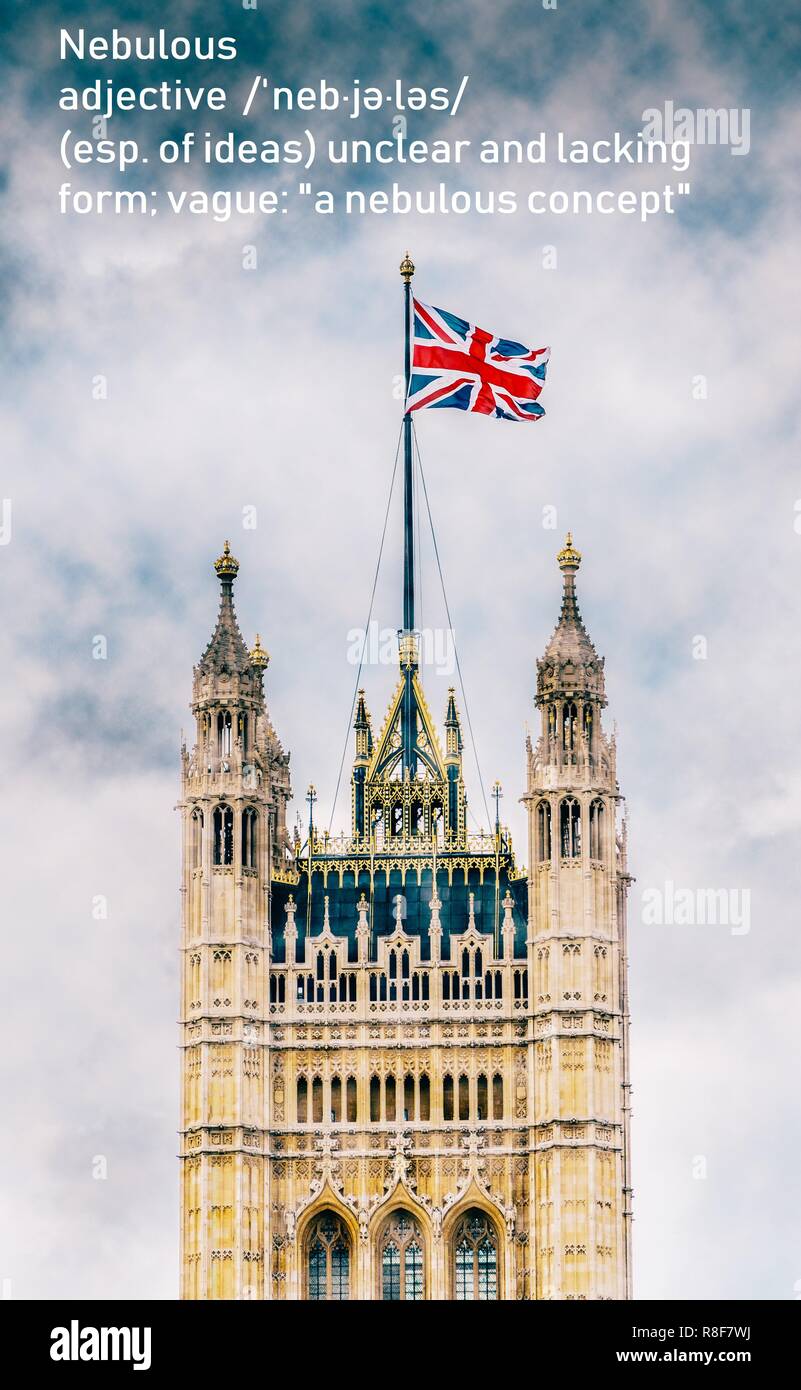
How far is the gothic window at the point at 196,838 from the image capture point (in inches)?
5448

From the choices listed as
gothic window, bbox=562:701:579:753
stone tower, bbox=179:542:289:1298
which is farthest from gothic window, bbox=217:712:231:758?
gothic window, bbox=562:701:579:753

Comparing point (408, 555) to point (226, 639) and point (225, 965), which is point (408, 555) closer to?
point (226, 639)

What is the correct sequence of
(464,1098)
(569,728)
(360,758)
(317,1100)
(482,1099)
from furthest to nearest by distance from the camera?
(360,758)
(569,728)
(317,1100)
(464,1098)
(482,1099)

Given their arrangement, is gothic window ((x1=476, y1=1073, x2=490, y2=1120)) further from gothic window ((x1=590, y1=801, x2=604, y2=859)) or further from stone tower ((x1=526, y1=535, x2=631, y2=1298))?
gothic window ((x1=590, y1=801, x2=604, y2=859))

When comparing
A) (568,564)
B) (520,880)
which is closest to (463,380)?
(568,564)

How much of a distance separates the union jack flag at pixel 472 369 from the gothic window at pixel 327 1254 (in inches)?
1172

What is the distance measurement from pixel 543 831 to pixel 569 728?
3900mm

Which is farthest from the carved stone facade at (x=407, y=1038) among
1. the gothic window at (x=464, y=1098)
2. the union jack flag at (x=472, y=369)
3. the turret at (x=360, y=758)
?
the union jack flag at (x=472, y=369)

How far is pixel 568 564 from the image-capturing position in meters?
142

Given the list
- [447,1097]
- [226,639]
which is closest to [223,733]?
[226,639]

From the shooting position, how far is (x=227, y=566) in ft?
468

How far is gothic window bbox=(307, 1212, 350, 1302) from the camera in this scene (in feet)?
444
